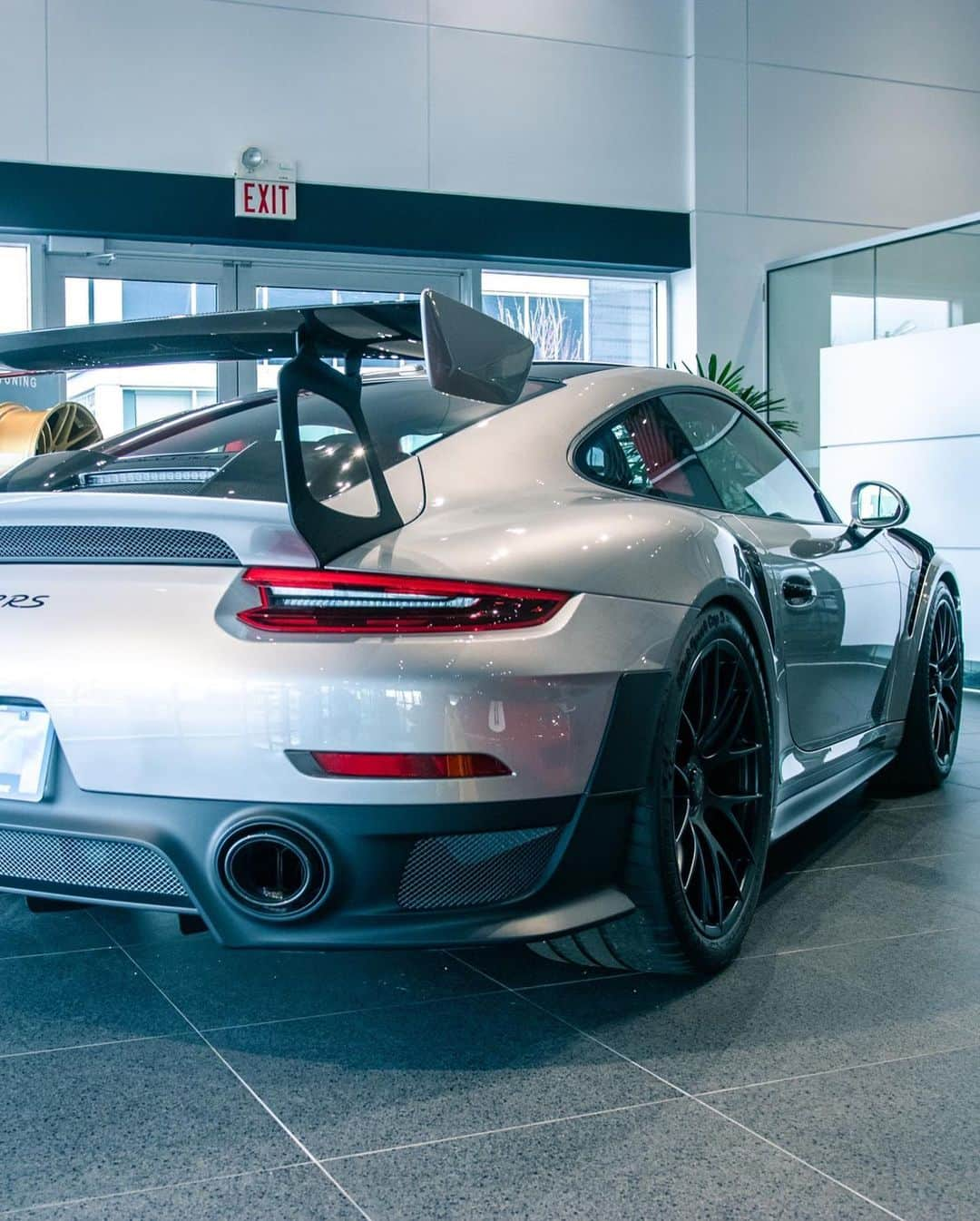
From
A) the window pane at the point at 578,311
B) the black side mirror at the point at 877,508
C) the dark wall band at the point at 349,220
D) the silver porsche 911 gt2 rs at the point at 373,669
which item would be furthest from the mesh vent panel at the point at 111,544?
the window pane at the point at 578,311

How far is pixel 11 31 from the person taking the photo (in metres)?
8.14

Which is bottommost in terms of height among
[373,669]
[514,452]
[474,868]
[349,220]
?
[474,868]

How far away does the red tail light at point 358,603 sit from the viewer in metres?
1.89

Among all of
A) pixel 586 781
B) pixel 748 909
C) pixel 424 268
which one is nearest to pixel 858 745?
pixel 748 909

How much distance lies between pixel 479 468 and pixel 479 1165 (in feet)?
3.56

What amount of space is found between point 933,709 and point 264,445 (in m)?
2.51

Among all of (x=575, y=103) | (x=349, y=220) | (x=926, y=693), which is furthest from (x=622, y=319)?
(x=926, y=693)

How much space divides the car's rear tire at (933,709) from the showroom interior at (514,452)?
4.3 inches

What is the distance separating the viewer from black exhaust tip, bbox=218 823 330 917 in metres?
1.89

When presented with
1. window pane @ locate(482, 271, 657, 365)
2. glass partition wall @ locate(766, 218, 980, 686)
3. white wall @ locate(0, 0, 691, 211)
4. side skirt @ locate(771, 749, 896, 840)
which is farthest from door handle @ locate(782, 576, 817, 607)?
window pane @ locate(482, 271, 657, 365)

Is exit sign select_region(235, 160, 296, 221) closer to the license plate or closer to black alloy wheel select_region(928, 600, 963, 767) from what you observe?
black alloy wheel select_region(928, 600, 963, 767)

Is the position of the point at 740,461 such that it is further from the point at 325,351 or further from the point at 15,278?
the point at 15,278

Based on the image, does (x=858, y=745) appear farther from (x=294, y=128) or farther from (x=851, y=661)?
(x=294, y=128)

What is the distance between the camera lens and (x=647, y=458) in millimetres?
2598
